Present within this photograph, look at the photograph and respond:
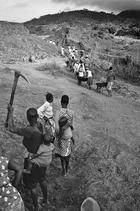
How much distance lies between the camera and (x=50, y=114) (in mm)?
6086

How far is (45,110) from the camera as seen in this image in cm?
605

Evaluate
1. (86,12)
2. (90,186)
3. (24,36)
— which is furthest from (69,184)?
(86,12)

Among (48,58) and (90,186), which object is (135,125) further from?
(48,58)

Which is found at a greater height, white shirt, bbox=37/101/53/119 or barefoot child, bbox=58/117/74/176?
white shirt, bbox=37/101/53/119

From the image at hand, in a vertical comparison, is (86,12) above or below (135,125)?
above

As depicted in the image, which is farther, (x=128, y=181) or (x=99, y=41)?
(x=99, y=41)

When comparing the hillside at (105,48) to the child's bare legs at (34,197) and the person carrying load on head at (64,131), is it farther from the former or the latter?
the child's bare legs at (34,197)

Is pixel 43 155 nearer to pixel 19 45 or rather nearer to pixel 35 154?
pixel 35 154

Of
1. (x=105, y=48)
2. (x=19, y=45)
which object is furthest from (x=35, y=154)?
(x=105, y=48)

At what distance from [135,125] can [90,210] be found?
17.1ft

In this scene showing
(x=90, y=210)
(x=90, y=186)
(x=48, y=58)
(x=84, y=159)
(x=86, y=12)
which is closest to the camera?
(x=90, y=210)

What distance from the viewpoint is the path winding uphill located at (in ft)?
17.7

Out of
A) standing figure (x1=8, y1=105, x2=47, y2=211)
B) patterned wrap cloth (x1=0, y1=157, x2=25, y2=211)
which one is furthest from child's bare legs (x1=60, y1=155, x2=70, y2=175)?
patterned wrap cloth (x1=0, y1=157, x2=25, y2=211)

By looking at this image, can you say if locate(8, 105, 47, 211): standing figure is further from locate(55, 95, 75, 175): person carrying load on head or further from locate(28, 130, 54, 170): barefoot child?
Result: locate(55, 95, 75, 175): person carrying load on head
